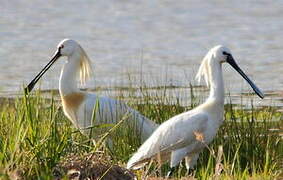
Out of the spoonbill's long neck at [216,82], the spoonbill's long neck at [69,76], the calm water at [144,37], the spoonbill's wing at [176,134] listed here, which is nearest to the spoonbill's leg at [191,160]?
the spoonbill's wing at [176,134]

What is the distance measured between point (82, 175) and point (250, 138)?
2.74m

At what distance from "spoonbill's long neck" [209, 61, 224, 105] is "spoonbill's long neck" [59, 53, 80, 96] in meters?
1.81

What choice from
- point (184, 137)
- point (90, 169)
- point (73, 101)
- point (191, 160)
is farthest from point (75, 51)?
point (90, 169)

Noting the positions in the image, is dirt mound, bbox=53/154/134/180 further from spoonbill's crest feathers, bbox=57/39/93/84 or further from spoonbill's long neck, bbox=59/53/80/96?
spoonbill's crest feathers, bbox=57/39/93/84

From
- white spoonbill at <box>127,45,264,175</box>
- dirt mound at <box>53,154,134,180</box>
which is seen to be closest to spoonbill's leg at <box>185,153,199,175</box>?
white spoonbill at <box>127,45,264,175</box>

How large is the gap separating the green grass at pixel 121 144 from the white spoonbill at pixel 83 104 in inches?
7.8

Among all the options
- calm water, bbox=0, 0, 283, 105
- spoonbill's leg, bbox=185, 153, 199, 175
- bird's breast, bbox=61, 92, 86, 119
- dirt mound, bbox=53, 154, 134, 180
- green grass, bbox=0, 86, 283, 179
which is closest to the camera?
green grass, bbox=0, 86, 283, 179

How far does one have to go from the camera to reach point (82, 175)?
652 centimetres

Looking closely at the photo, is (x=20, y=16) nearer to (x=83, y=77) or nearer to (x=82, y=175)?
(x=83, y=77)

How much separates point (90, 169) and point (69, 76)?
3877mm

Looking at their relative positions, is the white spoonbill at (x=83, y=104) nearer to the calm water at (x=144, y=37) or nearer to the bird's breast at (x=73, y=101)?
the bird's breast at (x=73, y=101)

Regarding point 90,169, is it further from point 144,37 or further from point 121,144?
point 144,37

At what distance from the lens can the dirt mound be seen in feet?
21.3

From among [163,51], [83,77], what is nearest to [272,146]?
[83,77]
